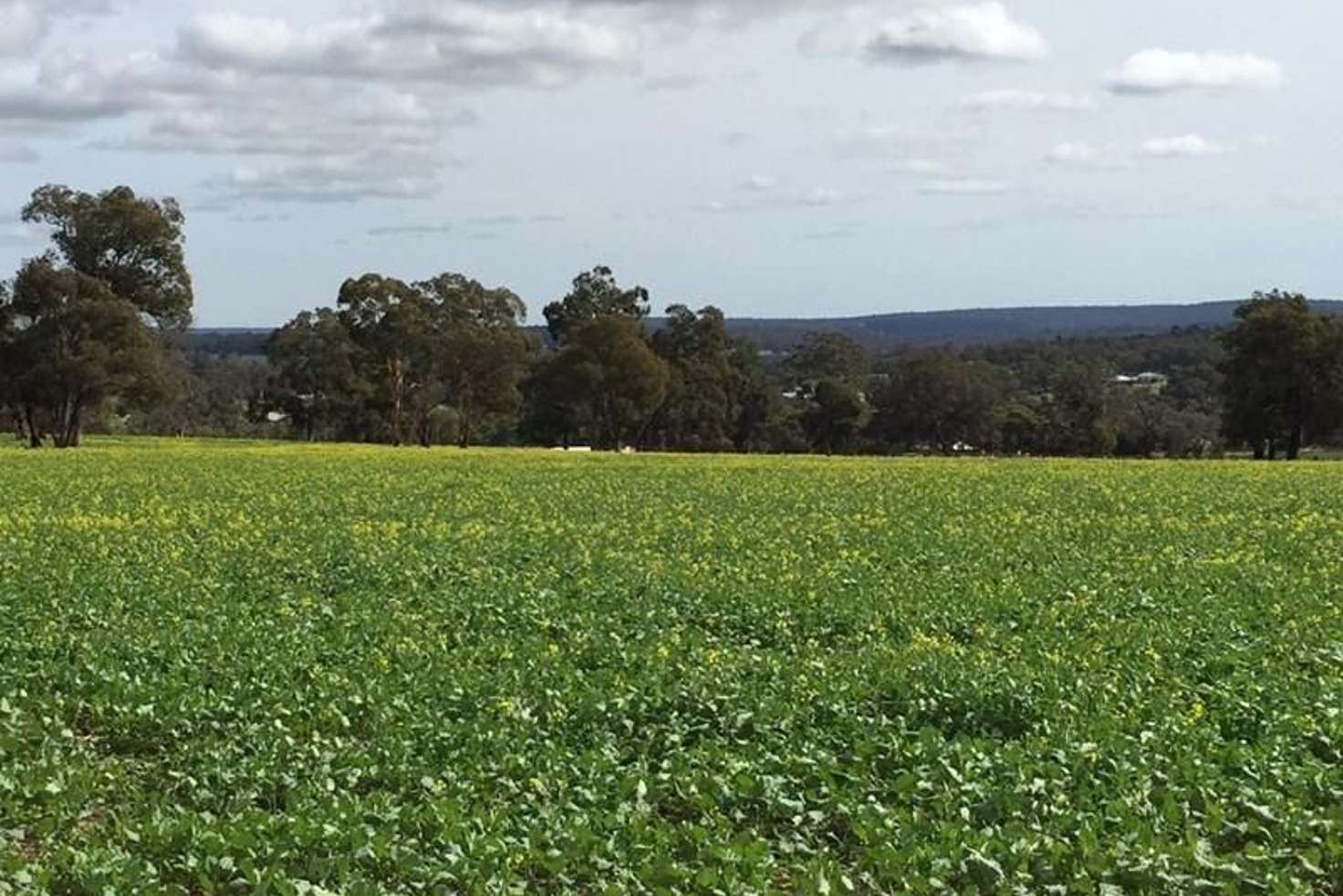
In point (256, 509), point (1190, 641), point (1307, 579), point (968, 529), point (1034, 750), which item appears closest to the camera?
point (1034, 750)

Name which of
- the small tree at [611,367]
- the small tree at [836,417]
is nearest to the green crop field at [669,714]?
the small tree at [611,367]

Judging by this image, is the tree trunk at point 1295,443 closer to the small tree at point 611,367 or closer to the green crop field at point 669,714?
the small tree at point 611,367

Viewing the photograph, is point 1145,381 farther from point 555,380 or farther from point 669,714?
point 669,714

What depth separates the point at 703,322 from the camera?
Answer: 104 m

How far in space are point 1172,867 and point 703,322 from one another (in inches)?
3773

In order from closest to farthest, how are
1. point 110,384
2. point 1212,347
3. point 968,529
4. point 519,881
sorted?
point 519,881 < point 968,529 < point 110,384 < point 1212,347

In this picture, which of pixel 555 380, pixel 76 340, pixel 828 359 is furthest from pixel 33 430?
pixel 828 359

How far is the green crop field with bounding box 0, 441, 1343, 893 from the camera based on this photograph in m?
8.62

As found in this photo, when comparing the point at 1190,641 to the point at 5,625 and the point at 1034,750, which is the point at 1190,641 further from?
the point at 5,625

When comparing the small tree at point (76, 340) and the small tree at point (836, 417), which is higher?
the small tree at point (76, 340)

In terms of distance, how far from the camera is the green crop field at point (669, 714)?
8617mm

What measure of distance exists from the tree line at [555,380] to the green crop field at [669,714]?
5054 cm

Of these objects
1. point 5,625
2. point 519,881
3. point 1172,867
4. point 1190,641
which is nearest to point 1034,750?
point 1172,867

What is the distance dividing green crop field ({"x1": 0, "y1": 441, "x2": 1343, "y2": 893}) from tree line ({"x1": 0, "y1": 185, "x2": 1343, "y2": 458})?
166 ft
